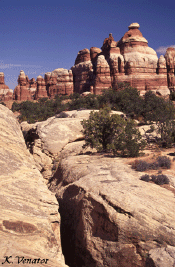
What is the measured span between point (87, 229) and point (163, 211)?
2.40 meters

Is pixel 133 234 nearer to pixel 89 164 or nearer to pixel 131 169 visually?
pixel 131 169

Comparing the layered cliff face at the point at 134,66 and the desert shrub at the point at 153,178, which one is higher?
the layered cliff face at the point at 134,66

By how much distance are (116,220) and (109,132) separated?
750 cm

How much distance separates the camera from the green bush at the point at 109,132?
1200 centimetres

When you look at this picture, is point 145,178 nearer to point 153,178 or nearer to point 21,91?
point 153,178

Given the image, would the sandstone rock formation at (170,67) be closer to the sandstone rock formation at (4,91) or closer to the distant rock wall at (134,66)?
the distant rock wall at (134,66)

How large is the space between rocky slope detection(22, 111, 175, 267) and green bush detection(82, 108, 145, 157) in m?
2.97

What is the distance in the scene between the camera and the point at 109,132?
13164mm

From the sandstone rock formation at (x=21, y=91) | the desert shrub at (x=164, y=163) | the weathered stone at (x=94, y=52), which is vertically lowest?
the desert shrub at (x=164, y=163)

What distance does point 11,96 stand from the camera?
3236 inches

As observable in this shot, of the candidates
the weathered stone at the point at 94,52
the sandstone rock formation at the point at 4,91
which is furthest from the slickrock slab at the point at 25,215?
the sandstone rock formation at the point at 4,91

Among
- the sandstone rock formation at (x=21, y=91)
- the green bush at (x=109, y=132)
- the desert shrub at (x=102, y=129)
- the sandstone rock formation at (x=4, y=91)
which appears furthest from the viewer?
the sandstone rock formation at (x=4, y=91)

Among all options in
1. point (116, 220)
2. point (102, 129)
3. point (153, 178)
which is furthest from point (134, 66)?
point (116, 220)

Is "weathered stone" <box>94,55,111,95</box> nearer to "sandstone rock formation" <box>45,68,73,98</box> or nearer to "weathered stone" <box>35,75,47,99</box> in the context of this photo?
"sandstone rock formation" <box>45,68,73,98</box>
